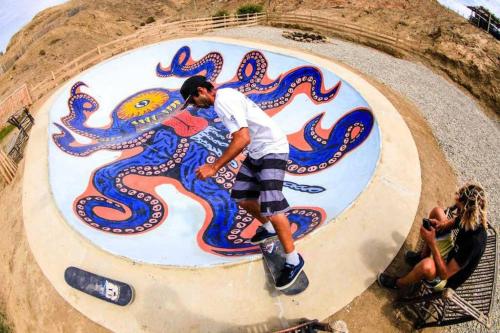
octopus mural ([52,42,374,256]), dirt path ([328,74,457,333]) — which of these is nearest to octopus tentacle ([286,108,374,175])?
octopus mural ([52,42,374,256])

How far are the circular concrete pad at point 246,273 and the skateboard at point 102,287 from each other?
0.49 feet

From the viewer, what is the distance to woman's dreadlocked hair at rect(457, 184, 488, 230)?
15.6 feet

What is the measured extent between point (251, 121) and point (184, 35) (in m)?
19.0

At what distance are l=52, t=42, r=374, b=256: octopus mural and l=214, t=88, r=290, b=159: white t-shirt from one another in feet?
8.72

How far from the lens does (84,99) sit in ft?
49.3

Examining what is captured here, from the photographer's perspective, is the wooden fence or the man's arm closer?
the man's arm

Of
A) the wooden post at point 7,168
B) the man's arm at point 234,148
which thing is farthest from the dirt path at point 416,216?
the wooden post at point 7,168

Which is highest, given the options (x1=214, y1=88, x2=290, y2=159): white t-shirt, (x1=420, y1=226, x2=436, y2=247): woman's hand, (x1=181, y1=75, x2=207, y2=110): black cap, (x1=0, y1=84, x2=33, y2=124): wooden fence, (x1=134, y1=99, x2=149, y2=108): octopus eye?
(x1=134, y1=99, x2=149, y2=108): octopus eye

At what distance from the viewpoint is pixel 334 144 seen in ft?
34.9

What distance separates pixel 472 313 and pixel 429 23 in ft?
64.2

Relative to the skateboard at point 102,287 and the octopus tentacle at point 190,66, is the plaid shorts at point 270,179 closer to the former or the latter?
the skateboard at point 102,287

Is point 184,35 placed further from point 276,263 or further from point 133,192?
point 276,263

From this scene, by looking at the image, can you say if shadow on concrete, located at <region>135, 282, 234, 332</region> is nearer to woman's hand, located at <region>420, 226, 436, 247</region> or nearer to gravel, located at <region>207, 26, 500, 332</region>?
woman's hand, located at <region>420, 226, 436, 247</region>

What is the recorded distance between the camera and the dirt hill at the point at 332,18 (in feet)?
51.8
